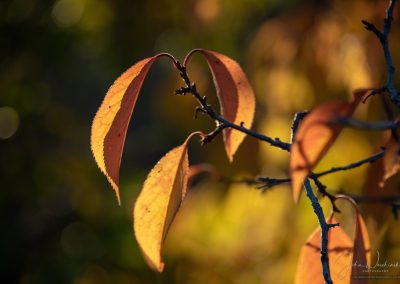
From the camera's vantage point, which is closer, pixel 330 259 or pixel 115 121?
pixel 115 121

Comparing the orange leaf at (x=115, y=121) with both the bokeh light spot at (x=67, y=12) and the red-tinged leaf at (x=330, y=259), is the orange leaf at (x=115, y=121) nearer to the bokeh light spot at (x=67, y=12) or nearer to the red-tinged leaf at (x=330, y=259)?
the red-tinged leaf at (x=330, y=259)

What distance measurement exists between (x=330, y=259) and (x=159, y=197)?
0.91 feet

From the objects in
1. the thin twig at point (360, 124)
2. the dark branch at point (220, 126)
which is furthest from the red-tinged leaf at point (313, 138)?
the dark branch at point (220, 126)

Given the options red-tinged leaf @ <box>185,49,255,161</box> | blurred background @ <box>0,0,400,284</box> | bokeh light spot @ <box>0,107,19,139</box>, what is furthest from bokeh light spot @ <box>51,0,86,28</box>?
red-tinged leaf @ <box>185,49,255,161</box>

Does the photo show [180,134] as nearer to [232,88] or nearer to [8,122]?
[8,122]

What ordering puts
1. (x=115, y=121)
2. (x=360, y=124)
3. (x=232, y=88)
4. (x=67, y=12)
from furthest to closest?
(x=67, y=12) < (x=232, y=88) < (x=115, y=121) < (x=360, y=124)

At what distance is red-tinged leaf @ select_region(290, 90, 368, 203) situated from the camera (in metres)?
0.55

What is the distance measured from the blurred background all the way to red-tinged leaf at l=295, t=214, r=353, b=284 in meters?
0.27

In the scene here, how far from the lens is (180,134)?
8.12 ft

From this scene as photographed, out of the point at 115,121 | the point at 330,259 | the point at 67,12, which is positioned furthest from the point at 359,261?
the point at 67,12

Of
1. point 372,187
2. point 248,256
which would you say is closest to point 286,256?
point 248,256

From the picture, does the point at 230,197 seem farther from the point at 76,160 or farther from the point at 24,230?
the point at 24,230

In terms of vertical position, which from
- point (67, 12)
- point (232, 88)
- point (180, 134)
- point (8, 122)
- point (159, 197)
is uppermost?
point (67, 12)

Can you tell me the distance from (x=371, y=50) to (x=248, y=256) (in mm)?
708
